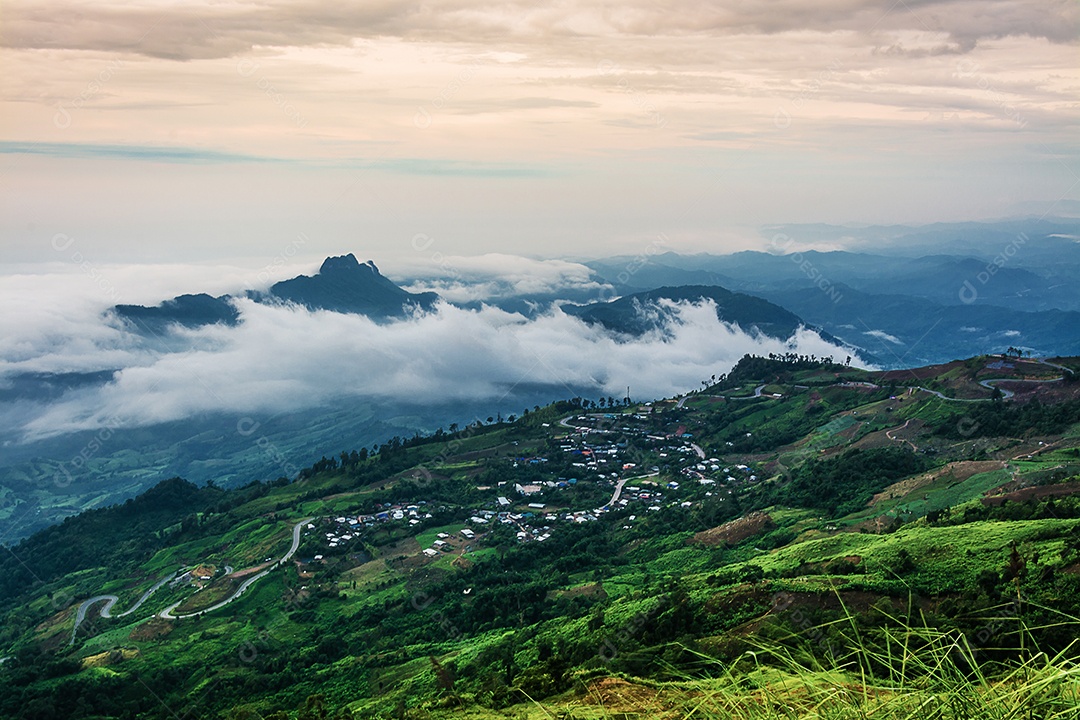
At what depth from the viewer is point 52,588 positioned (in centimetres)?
6444

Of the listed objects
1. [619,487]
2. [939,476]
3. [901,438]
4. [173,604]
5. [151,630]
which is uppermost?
[939,476]

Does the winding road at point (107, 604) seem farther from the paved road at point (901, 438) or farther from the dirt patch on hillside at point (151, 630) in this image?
the paved road at point (901, 438)

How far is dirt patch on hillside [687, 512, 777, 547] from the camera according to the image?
44.9 metres

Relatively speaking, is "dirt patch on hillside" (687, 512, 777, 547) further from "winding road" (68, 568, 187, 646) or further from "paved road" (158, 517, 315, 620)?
"winding road" (68, 568, 187, 646)

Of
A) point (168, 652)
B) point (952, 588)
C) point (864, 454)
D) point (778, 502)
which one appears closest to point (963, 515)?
point (952, 588)

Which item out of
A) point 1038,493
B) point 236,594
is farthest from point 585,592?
point 236,594

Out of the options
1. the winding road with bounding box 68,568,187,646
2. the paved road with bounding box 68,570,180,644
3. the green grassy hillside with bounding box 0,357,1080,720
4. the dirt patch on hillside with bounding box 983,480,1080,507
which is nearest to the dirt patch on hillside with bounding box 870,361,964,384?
the green grassy hillside with bounding box 0,357,1080,720

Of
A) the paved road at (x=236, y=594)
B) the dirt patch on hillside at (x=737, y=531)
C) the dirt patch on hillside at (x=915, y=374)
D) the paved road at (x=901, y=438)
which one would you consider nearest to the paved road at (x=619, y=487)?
the dirt patch on hillside at (x=737, y=531)

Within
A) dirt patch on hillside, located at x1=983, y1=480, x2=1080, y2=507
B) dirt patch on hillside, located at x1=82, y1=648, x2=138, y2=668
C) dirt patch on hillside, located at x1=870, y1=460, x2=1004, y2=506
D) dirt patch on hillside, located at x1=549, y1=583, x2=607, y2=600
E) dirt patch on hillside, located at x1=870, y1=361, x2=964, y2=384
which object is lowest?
dirt patch on hillside, located at x1=82, y1=648, x2=138, y2=668

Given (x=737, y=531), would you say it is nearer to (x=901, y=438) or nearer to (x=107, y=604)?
(x=901, y=438)

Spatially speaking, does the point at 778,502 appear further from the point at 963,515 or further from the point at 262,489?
the point at 262,489

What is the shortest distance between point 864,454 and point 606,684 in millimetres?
42026

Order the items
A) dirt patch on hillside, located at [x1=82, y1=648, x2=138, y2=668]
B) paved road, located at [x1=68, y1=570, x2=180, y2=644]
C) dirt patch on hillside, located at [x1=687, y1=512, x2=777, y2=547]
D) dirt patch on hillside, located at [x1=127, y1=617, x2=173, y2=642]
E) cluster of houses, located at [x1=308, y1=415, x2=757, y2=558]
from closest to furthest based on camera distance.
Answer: dirt patch on hillside, located at [x1=82, y1=648, x2=138, y2=668] → dirt patch on hillside, located at [x1=687, y1=512, x2=777, y2=547] → dirt patch on hillside, located at [x1=127, y1=617, x2=173, y2=642] → paved road, located at [x1=68, y1=570, x2=180, y2=644] → cluster of houses, located at [x1=308, y1=415, x2=757, y2=558]

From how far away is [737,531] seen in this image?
45875mm
